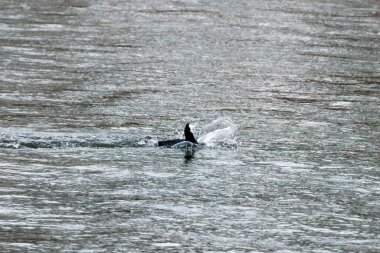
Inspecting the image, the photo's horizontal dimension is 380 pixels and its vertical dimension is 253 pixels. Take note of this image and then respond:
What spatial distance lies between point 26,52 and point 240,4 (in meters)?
14.6

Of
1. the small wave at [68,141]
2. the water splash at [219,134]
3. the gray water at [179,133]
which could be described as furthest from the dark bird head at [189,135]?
the small wave at [68,141]

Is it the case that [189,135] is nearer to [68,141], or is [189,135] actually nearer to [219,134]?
[219,134]

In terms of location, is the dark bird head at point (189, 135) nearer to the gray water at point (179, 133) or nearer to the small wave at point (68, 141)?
the gray water at point (179, 133)

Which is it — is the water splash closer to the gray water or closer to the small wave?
the gray water

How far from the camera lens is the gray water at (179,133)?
37.1 ft

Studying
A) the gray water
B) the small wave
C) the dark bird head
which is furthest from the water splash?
the small wave

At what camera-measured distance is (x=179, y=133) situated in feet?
55.5

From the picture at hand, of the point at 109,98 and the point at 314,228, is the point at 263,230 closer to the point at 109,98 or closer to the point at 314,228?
the point at 314,228

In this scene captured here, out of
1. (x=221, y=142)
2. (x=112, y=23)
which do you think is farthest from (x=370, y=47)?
(x=221, y=142)

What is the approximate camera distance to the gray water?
37.1ft

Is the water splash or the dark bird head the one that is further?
the water splash

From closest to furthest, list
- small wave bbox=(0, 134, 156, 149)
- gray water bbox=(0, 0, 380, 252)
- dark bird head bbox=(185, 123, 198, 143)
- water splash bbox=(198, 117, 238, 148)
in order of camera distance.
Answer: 1. gray water bbox=(0, 0, 380, 252)
2. dark bird head bbox=(185, 123, 198, 143)
3. small wave bbox=(0, 134, 156, 149)
4. water splash bbox=(198, 117, 238, 148)

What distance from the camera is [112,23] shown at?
32.4 metres

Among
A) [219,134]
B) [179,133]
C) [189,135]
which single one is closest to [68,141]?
[189,135]
